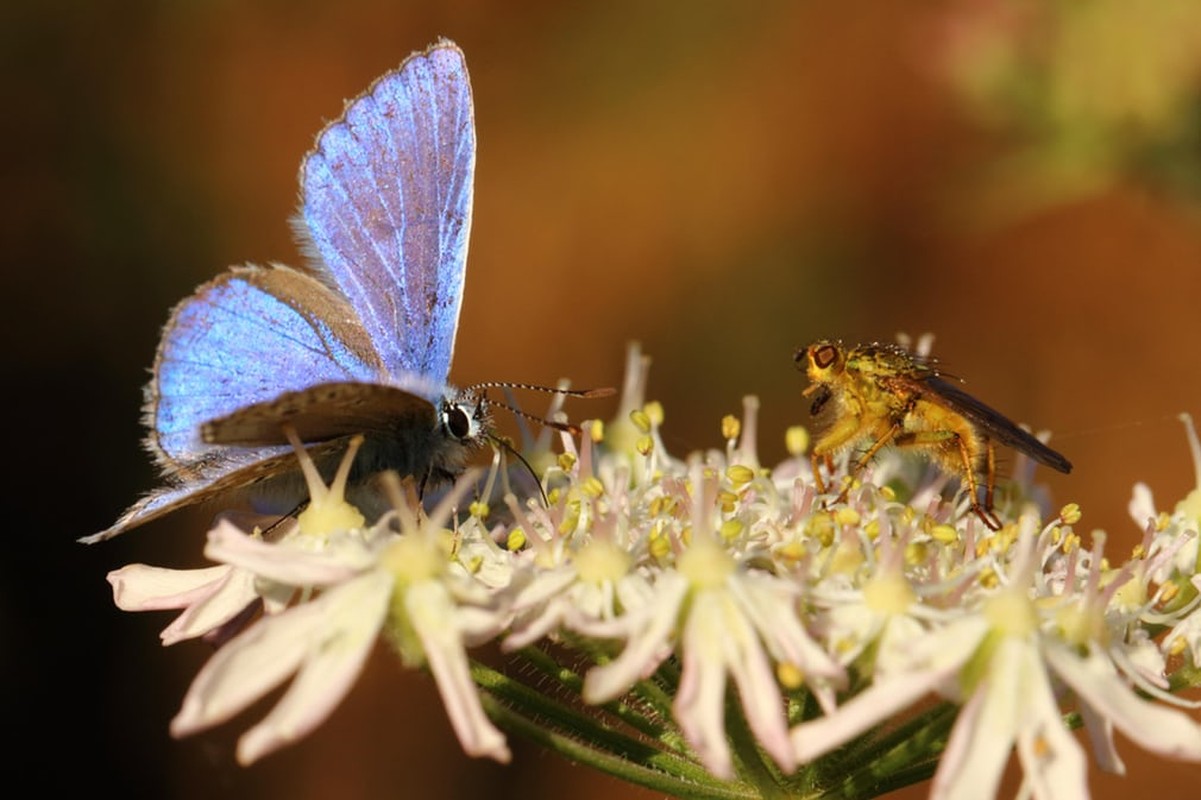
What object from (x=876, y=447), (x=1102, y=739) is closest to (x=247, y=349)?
(x=876, y=447)

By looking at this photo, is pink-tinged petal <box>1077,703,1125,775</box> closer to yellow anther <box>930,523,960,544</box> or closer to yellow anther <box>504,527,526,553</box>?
yellow anther <box>930,523,960,544</box>

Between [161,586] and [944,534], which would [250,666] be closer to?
[161,586]

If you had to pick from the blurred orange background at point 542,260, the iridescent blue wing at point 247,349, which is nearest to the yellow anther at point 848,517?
the iridescent blue wing at point 247,349

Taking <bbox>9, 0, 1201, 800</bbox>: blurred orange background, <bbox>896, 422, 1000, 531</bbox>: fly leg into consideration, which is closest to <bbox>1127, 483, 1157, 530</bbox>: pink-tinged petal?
<bbox>896, 422, 1000, 531</bbox>: fly leg

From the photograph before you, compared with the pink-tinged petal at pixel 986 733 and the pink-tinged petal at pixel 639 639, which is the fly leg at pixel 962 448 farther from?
the pink-tinged petal at pixel 639 639

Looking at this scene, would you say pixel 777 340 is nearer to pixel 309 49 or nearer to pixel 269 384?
pixel 309 49

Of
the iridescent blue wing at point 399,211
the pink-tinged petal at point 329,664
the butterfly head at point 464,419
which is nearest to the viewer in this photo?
the pink-tinged petal at point 329,664

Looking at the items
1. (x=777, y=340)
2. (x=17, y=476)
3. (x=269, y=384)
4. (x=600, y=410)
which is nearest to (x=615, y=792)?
(x=600, y=410)
